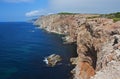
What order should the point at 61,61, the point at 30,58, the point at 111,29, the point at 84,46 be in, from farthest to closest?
the point at 30,58 < the point at 61,61 < the point at 84,46 < the point at 111,29

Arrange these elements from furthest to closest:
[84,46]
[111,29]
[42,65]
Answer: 1. [42,65]
2. [84,46]
3. [111,29]

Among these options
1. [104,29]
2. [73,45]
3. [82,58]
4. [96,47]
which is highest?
[104,29]

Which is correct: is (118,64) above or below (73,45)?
above

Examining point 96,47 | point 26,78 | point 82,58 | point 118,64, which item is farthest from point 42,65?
point 118,64

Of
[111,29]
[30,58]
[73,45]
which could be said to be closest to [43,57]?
[30,58]

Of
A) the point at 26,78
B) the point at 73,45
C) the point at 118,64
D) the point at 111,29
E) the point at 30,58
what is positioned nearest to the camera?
the point at 118,64

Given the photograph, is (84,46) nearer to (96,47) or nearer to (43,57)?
(96,47)

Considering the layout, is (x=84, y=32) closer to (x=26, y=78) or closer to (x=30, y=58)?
(x=26, y=78)

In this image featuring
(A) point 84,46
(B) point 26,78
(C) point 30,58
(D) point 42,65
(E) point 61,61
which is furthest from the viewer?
(C) point 30,58

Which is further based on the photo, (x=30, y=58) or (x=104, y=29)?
(x=30, y=58)
